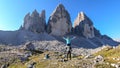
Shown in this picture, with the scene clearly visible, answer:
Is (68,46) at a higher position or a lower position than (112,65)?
higher

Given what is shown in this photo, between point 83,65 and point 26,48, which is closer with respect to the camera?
point 83,65

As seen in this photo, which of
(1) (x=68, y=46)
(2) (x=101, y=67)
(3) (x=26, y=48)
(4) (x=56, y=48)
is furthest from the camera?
(4) (x=56, y=48)

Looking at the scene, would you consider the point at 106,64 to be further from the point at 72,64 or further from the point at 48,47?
the point at 48,47

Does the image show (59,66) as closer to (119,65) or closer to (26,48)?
(119,65)

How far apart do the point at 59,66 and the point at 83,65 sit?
458 cm

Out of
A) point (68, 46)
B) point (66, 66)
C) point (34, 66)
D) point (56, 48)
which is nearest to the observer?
point (66, 66)

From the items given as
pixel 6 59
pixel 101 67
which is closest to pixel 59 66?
pixel 101 67

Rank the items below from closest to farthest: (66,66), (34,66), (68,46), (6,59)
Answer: (66,66) < (68,46) < (34,66) < (6,59)

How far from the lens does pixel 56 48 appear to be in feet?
641

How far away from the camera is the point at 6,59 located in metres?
112

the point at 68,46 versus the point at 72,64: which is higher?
the point at 68,46

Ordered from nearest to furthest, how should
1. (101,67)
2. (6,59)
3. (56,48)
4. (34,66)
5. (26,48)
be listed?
(101,67) < (34,66) < (6,59) < (26,48) < (56,48)

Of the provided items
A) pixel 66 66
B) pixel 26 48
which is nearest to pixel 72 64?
pixel 66 66

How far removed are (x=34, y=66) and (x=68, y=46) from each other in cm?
1056
